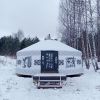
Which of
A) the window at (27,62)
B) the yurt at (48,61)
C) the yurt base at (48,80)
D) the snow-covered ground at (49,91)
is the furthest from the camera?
the window at (27,62)

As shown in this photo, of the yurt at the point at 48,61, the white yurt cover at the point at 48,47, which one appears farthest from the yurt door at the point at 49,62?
the white yurt cover at the point at 48,47

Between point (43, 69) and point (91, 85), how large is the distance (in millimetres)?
2161

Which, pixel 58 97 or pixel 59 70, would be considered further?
pixel 59 70

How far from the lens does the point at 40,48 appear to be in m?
12.7

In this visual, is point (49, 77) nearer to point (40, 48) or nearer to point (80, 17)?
point (40, 48)

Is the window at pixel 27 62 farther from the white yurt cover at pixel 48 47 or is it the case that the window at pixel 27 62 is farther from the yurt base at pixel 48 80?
the yurt base at pixel 48 80

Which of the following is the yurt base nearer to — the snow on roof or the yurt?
the yurt

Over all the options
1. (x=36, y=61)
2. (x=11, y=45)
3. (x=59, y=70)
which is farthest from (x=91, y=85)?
(x=11, y=45)

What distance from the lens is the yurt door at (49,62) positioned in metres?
12.5

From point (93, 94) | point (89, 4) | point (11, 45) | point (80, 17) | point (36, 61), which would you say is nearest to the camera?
point (93, 94)

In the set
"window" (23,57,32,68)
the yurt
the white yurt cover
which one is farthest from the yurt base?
the white yurt cover

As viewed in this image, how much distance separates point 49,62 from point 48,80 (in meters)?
1.61

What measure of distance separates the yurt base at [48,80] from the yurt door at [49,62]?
1271 millimetres

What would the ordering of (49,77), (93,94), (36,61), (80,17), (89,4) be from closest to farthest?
1. (93,94)
2. (49,77)
3. (36,61)
4. (89,4)
5. (80,17)
